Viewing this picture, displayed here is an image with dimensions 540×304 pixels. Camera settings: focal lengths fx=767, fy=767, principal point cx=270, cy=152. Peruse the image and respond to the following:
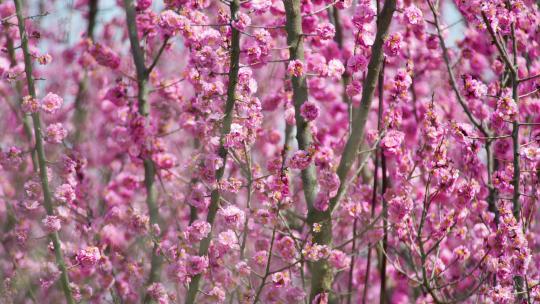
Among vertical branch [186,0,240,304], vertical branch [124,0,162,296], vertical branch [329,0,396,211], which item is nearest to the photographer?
vertical branch [186,0,240,304]

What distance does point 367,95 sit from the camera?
13.4ft

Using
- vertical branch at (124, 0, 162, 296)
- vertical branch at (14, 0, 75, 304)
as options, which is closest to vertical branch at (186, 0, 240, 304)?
vertical branch at (14, 0, 75, 304)

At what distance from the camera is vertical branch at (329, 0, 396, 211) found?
3941 millimetres

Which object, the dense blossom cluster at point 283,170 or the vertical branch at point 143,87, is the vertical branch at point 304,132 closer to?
the dense blossom cluster at point 283,170

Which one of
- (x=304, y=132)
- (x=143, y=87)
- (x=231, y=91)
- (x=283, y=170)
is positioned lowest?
(x=283, y=170)

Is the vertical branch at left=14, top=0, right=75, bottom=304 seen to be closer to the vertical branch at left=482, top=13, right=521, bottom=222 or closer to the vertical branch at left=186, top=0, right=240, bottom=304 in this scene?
the vertical branch at left=186, top=0, right=240, bottom=304

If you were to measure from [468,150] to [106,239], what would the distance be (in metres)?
2.64

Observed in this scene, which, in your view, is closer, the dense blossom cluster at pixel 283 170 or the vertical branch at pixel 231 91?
the vertical branch at pixel 231 91

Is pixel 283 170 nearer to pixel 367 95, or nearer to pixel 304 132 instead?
pixel 304 132

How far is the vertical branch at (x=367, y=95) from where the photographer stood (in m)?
3.94

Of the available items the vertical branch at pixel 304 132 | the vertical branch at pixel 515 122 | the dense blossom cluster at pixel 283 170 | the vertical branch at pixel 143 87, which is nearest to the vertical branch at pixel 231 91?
the dense blossom cluster at pixel 283 170

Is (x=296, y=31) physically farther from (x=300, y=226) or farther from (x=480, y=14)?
(x=300, y=226)

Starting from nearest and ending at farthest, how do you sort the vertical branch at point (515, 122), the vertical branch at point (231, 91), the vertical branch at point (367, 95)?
1. the vertical branch at point (231, 91)
2. the vertical branch at point (367, 95)
3. the vertical branch at point (515, 122)

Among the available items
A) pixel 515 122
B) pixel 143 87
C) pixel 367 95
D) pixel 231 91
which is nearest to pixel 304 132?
pixel 367 95
